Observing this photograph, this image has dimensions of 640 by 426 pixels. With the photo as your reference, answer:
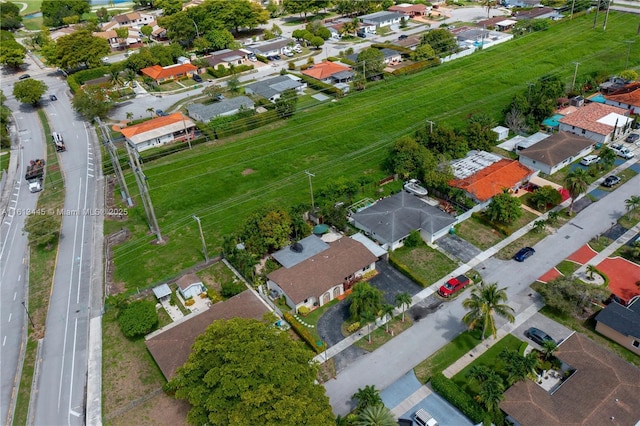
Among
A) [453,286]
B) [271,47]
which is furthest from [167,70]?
[453,286]

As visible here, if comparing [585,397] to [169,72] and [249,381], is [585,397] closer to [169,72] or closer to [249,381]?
[249,381]

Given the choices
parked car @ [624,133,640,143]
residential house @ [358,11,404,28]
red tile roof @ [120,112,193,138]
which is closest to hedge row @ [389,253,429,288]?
parked car @ [624,133,640,143]

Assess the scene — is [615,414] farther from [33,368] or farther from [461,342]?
[33,368]

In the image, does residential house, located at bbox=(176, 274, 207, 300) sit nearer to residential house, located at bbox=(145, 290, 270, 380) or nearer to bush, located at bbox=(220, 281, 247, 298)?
residential house, located at bbox=(145, 290, 270, 380)

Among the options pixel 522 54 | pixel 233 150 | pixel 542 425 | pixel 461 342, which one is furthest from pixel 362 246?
pixel 522 54

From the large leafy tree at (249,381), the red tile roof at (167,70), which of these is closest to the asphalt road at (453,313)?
the large leafy tree at (249,381)

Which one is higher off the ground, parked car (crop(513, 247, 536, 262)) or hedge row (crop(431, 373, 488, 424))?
hedge row (crop(431, 373, 488, 424))

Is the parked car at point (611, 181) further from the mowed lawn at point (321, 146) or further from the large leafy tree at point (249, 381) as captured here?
the large leafy tree at point (249, 381)

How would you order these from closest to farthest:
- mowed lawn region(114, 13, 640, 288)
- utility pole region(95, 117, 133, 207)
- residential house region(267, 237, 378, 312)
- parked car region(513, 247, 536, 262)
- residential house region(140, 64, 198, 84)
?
1. residential house region(267, 237, 378, 312)
2. parked car region(513, 247, 536, 262)
3. mowed lawn region(114, 13, 640, 288)
4. utility pole region(95, 117, 133, 207)
5. residential house region(140, 64, 198, 84)
